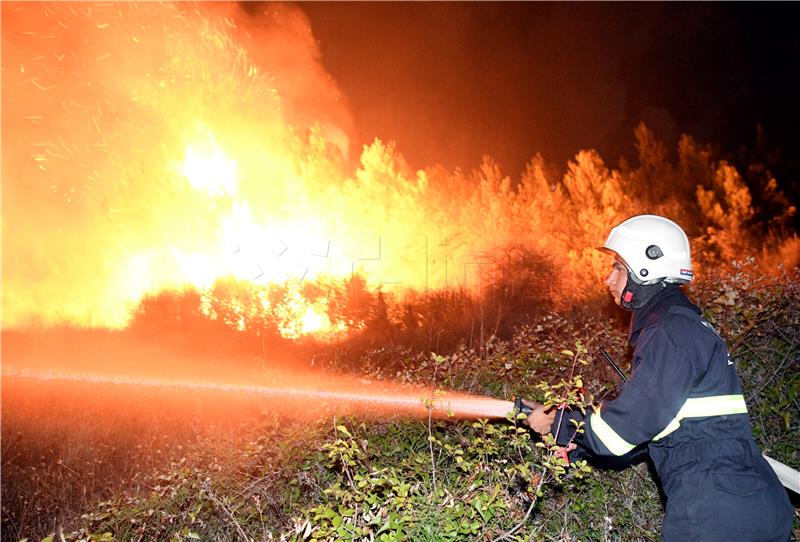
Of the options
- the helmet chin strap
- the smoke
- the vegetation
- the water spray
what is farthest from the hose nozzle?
the smoke

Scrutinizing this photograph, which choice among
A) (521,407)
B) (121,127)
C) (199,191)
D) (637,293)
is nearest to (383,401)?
(521,407)

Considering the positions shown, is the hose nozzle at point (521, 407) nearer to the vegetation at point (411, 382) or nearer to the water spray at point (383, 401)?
the water spray at point (383, 401)

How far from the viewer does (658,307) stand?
9.47ft

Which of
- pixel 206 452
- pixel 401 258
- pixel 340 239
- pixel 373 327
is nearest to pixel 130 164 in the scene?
pixel 340 239

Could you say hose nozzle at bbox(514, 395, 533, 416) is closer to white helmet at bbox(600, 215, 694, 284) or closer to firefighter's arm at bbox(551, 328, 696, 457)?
firefighter's arm at bbox(551, 328, 696, 457)

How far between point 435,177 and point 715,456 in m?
14.9

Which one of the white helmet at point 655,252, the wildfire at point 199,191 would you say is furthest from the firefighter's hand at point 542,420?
the wildfire at point 199,191

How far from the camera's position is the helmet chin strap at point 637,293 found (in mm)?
3076

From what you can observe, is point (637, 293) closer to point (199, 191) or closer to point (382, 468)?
point (382, 468)

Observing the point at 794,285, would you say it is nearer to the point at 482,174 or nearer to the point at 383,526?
the point at 383,526

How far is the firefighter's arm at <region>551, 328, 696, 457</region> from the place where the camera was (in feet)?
8.27

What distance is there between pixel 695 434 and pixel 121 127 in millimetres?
14140

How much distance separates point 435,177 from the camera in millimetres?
17016

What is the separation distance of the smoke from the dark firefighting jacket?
12.3m
